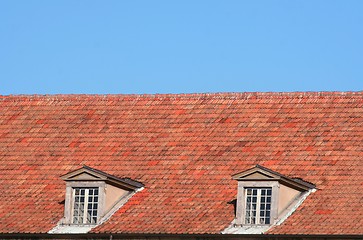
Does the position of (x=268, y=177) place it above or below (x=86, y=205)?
below

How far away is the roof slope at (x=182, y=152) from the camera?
4731cm

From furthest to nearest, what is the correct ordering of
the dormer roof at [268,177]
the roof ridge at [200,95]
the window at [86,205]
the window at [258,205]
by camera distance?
the roof ridge at [200,95] → the window at [86,205] → the window at [258,205] → the dormer roof at [268,177]

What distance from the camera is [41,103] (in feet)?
181

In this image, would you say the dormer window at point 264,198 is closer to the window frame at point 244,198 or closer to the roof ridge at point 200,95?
the window frame at point 244,198

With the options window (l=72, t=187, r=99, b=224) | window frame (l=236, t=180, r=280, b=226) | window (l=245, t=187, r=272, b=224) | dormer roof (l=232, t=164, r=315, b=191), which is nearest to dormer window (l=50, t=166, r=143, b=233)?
window (l=72, t=187, r=99, b=224)

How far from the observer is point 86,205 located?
48.8 meters

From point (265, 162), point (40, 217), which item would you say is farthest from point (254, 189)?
point (40, 217)

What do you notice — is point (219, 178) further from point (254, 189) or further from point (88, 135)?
point (88, 135)

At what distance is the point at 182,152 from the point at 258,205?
179 inches

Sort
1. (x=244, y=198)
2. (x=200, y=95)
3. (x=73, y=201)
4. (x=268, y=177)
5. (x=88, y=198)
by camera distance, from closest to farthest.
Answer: (x=268, y=177), (x=244, y=198), (x=73, y=201), (x=88, y=198), (x=200, y=95)

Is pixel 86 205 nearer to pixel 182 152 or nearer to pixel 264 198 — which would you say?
pixel 182 152

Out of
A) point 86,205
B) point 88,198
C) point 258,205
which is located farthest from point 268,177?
point 86,205

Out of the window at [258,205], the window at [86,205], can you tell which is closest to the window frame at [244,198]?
the window at [258,205]

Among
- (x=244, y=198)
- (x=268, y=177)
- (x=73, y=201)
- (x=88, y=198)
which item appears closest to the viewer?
(x=268, y=177)
